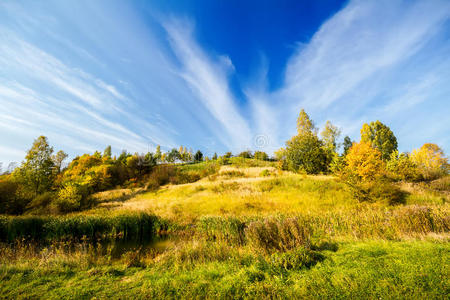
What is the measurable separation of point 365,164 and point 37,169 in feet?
141

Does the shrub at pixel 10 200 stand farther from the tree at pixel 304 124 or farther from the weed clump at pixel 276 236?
the tree at pixel 304 124

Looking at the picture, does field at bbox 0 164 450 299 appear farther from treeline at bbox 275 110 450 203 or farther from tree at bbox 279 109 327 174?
tree at bbox 279 109 327 174

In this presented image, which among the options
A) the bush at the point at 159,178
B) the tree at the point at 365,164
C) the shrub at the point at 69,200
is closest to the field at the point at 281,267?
the tree at the point at 365,164

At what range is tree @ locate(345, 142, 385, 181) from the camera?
16.0 meters

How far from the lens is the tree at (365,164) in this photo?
52.6ft

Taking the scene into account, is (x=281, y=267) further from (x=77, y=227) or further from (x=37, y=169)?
(x=37, y=169)

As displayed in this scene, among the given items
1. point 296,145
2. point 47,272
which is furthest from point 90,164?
point 296,145

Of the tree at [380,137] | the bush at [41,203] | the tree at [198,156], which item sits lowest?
the bush at [41,203]

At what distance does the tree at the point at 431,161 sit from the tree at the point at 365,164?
15.4 m

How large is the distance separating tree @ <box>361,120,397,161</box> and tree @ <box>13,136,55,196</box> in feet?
214

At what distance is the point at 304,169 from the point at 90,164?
52081mm

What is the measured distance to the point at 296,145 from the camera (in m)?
31.6

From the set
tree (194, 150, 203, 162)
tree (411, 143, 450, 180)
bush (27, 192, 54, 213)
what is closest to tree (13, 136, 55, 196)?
bush (27, 192, 54, 213)

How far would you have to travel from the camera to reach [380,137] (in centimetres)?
4191
